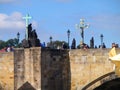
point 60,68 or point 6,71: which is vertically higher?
point 60,68

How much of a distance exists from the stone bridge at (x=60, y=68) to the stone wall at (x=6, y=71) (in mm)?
176

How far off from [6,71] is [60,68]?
10.2 ft

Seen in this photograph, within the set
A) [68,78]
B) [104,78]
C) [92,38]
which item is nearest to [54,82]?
[68,78]

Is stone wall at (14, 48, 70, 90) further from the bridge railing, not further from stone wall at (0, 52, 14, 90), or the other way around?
the bridge railing

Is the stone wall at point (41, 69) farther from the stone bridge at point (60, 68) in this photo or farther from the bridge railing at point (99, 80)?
the bridge railing at point (99, 80)

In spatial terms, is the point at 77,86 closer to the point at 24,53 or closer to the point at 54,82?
the point at 54,82

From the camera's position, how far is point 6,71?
82.4 ft

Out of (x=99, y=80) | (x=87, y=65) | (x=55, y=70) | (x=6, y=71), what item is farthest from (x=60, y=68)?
(x=6, y=71)

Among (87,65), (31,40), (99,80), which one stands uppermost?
(31,40)

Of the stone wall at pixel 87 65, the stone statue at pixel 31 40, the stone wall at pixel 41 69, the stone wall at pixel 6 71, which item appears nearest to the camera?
the stone wall at pixel 41 69

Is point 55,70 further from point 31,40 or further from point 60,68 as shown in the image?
point 31,40

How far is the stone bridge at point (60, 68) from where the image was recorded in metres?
22.8

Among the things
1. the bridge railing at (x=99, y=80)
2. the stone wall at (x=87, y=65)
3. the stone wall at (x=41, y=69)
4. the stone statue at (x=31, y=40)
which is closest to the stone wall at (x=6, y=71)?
the stone wall at (x=41, y=69)

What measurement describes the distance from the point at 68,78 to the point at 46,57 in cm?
186
